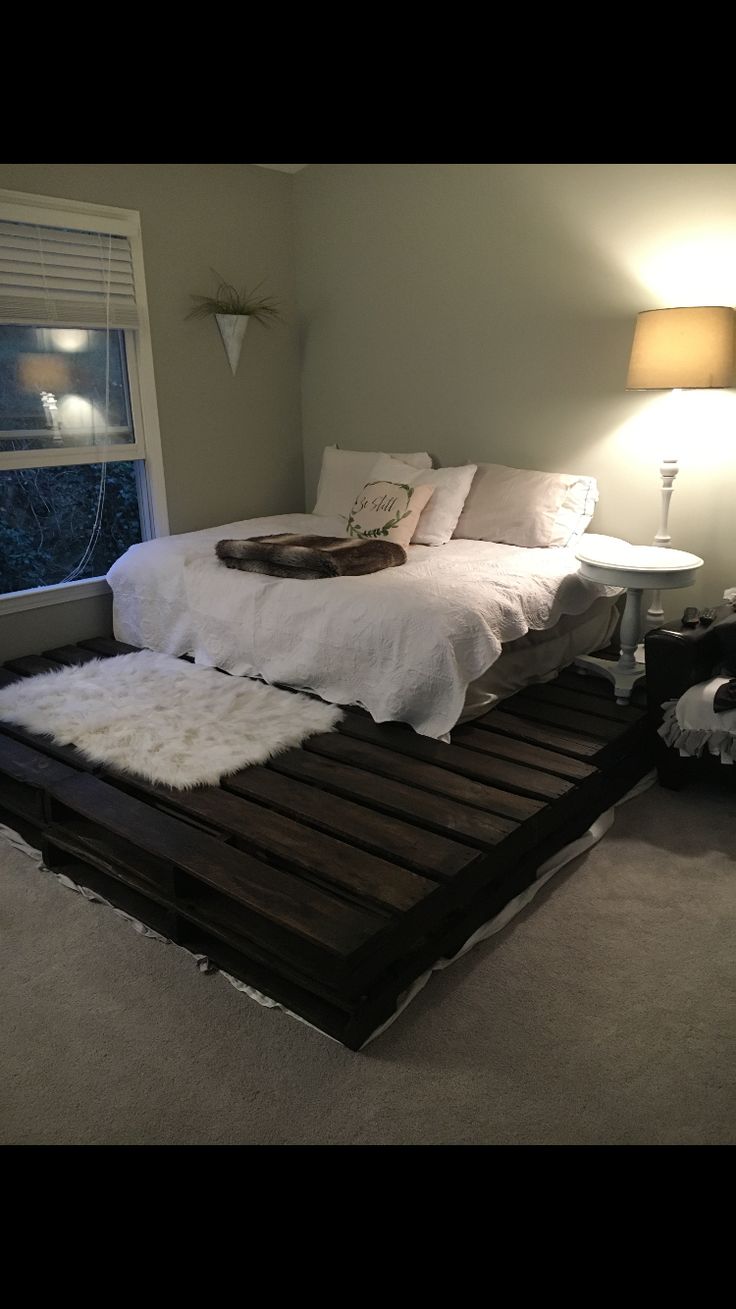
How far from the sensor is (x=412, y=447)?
4.24 metres

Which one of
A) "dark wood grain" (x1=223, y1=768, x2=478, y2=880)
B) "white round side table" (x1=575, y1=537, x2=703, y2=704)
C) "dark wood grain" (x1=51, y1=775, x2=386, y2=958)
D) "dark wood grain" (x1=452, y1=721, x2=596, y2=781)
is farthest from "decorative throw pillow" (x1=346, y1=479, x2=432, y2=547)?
"dark wood grain" (x1=51, y1=775, x2=386, y2=958)

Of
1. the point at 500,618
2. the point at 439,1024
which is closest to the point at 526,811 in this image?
the point at 439,1024

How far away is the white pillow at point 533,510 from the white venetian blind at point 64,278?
171 centimetres

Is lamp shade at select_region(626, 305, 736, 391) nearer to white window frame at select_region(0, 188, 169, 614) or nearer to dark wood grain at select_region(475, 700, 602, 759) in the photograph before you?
dark wood grain at select_region(475, 700, 602, 759)

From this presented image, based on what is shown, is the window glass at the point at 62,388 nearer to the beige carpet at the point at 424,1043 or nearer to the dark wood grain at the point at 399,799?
the dark wood grain at the point at 399,799

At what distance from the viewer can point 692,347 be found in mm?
2943

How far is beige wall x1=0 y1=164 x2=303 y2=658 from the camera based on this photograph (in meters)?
3.70

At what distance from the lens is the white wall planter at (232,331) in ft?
13.5

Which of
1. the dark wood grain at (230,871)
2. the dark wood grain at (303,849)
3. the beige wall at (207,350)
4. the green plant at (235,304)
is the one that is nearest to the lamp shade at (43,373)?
the beige wall at (207,350)

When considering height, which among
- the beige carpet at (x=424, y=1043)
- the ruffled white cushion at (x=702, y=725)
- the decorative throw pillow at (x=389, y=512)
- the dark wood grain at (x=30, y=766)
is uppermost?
the decorative throw pillow at (x=389, y=512)

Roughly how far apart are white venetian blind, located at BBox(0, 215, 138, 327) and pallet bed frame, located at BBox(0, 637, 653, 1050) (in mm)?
1721

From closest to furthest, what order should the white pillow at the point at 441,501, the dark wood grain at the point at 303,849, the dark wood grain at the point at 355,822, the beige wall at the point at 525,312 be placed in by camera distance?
the dark wood grain at the point at 303,849
the dark wood grain at the point at 355,822
the beige wall at the point at 525,312
the white pillow at the point at 441,501
